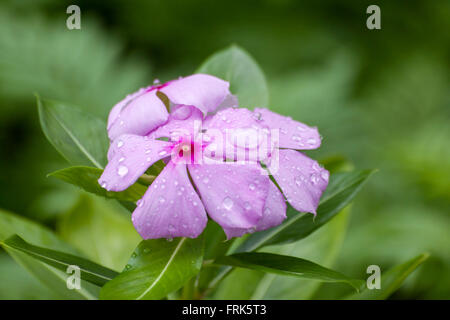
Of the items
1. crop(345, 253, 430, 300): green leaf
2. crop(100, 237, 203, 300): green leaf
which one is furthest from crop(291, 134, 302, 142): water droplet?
crop(345, 253, 430, 300): green leaf

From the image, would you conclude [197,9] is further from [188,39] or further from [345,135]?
[345,135]

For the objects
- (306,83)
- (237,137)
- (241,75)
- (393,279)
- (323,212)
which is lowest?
(393,279)

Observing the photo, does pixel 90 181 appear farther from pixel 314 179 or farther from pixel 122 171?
pixel 314 179

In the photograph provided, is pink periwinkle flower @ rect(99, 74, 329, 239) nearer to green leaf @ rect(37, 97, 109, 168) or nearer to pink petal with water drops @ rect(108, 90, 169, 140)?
pink petal with water drops @ rect(108, 90, 169, 140)

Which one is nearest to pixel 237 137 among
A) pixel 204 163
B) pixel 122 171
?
pixel 204 163

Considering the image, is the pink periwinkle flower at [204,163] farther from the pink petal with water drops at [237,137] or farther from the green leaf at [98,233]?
the green leaf at [98,233]
